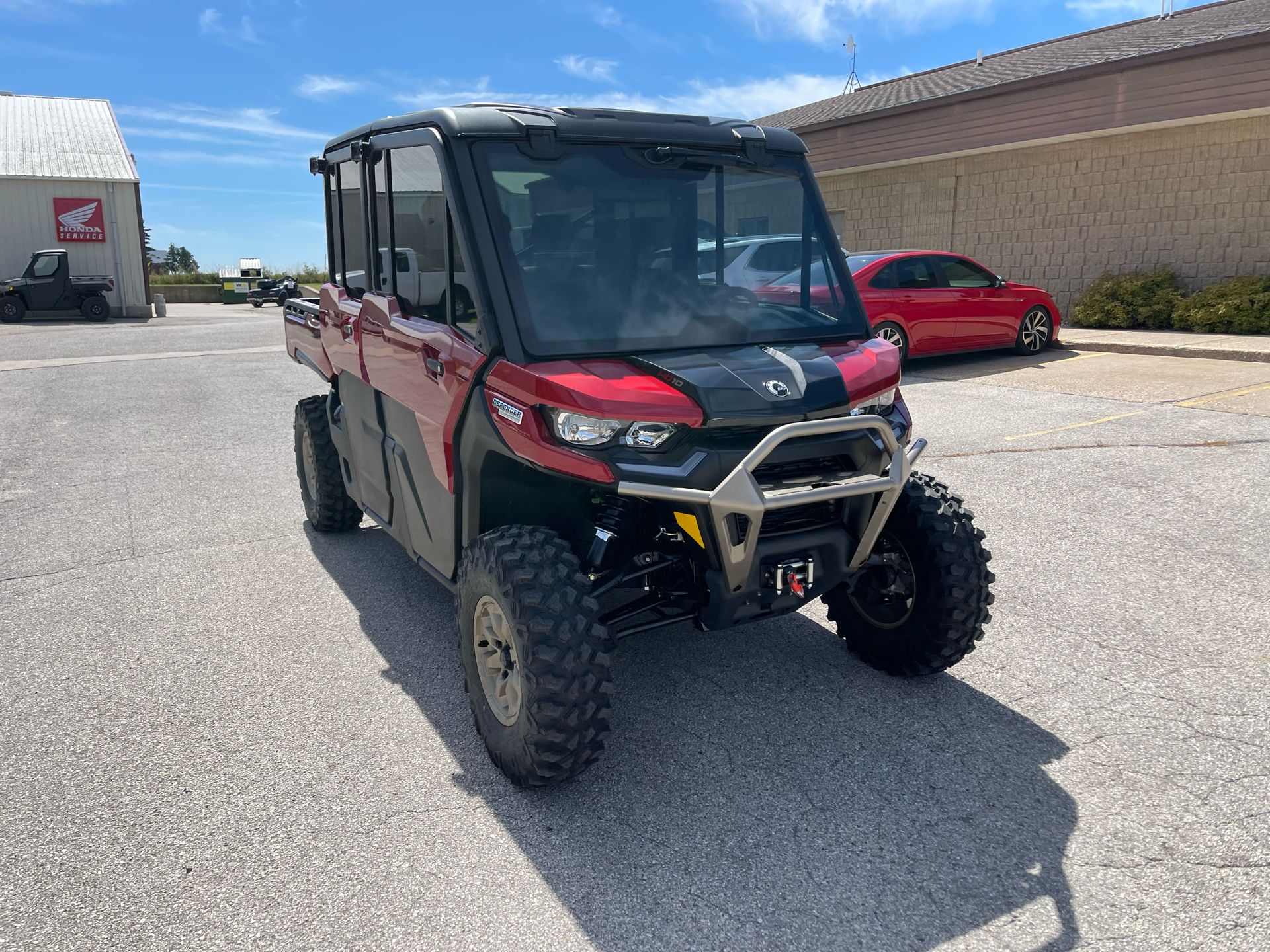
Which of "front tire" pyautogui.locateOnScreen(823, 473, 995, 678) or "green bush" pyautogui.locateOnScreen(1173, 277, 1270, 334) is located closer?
"front tire" pyautogui.locateOnScreen(823, 473, 995, 678)

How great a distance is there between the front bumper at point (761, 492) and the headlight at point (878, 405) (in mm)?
109

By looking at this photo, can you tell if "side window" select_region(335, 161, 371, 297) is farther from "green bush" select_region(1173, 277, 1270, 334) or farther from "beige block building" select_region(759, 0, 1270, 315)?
"beige block building" select_region(759, 0, 1270, 315)

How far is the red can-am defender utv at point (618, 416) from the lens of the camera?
3.07 metres

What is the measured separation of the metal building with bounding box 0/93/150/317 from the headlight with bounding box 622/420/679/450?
30828mm

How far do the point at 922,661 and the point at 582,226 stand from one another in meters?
2.16

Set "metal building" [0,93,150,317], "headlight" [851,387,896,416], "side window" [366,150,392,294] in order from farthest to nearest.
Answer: "metal building" [0,93,150,317], "side window" [366,150,392,294], "headlight" [851,387,896,416]

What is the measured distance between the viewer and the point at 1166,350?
13.7 m

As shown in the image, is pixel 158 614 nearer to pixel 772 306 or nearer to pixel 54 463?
pixel 772 306

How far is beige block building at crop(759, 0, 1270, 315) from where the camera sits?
1548 centimetres

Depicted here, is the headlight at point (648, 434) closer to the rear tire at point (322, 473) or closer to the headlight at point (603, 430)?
the headlight at point (603, 430)

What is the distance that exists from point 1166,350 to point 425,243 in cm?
1289

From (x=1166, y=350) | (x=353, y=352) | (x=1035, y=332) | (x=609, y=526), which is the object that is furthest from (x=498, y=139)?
(x=1166, y=350)

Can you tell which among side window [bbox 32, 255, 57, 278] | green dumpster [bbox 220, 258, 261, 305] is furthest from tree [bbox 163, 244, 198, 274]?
side window [bbox 32, 255, 57, 278]

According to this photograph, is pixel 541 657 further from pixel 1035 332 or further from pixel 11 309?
pixel 11 309
